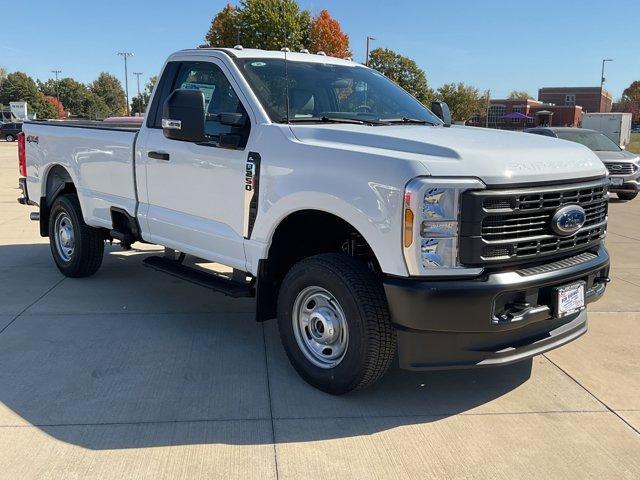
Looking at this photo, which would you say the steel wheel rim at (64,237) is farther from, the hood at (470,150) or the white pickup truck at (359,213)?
the hood at (470,150)

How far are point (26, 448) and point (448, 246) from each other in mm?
2429

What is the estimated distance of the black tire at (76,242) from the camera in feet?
20.7

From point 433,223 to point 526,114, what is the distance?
8541cm

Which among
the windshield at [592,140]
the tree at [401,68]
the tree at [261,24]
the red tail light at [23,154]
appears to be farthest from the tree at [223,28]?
the red tail light at [23,154]

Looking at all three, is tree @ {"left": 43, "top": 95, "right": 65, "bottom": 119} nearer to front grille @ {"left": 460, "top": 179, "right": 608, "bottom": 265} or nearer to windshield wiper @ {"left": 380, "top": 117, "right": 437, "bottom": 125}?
windshield wiper @ {"left": 380, "top": 117, "right": 437, "bottom": 125}

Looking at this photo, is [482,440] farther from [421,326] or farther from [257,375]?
[257,375]

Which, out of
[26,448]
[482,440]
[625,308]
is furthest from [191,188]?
[625,308]

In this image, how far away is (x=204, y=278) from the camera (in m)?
4.78

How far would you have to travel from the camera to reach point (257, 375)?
4211mm

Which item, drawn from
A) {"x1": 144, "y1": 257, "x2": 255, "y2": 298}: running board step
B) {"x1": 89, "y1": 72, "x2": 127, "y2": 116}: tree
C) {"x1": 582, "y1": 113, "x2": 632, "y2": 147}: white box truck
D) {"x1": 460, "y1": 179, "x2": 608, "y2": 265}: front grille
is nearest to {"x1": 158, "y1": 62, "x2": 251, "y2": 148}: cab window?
{"x1": 144, "y1": 257, "x2": 255, "y2": 298}: running board step

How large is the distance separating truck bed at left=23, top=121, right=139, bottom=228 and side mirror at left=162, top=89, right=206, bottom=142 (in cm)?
116

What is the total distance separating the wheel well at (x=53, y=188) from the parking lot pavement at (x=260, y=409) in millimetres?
1512

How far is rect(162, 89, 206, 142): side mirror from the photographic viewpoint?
4.17 metres

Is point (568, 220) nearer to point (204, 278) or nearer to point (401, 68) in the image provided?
point (204, 278)
